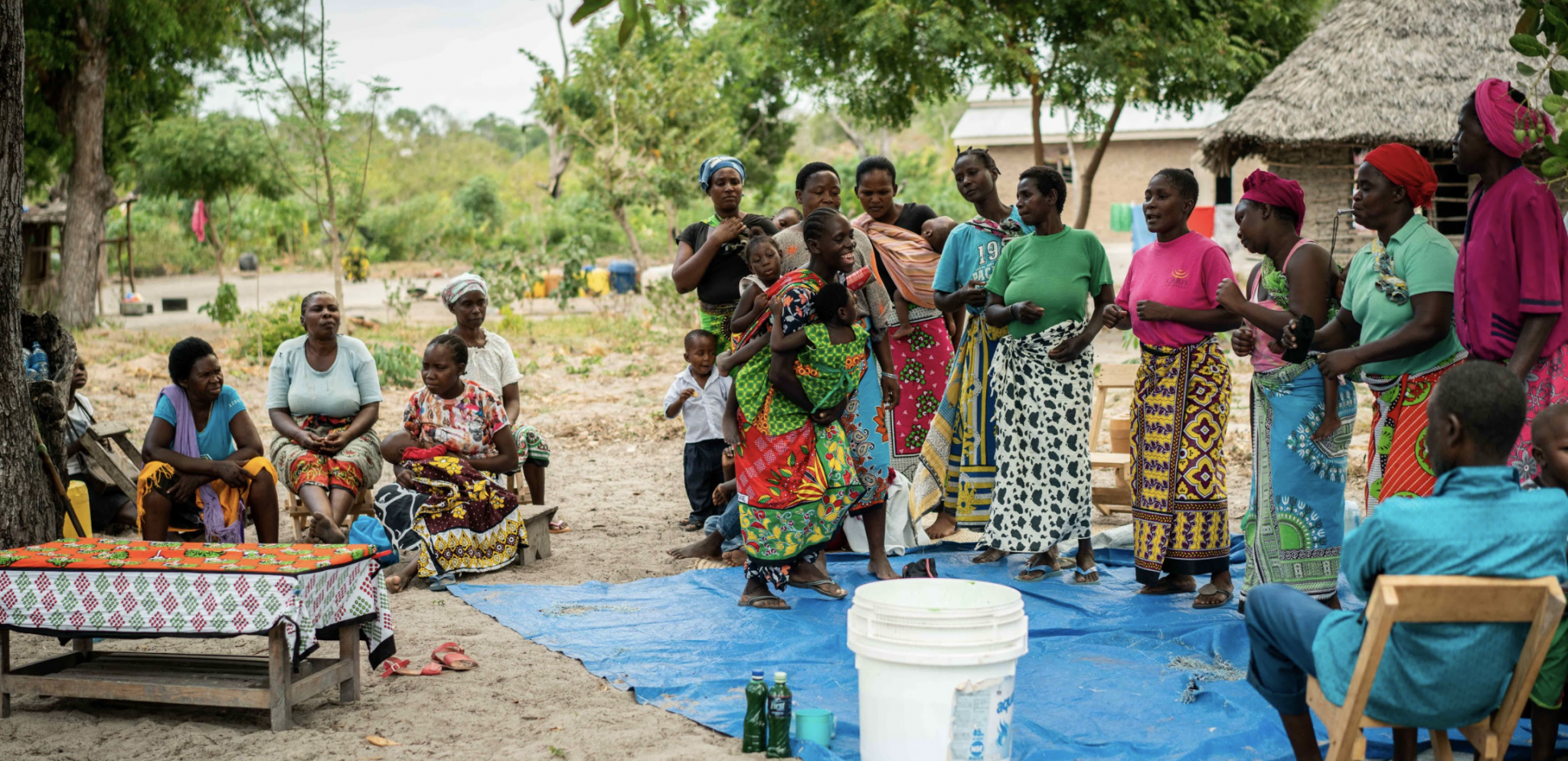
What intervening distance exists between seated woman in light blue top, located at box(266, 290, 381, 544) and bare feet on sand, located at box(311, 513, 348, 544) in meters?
0.24

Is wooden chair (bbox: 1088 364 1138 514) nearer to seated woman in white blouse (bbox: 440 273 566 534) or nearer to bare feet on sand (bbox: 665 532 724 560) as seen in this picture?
bare feet on sand (bbox: 665 532 724 560)

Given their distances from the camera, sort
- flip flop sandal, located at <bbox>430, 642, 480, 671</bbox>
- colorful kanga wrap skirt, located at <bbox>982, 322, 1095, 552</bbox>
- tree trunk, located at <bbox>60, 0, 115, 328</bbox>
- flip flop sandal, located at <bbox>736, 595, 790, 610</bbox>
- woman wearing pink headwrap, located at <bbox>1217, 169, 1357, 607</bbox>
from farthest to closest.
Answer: tree trunk, located at <bbox>60, 0, 115, 328</bbox>
colorful kanga wrap skirt, located at <bbox>982, 322, 1095, 552</bbox>
flip flop sandal, located at <bbox>736, 595, 790, 610</bbox>
flip flop sandal, located at <bbox>430, 642, 480, 671</bbox>
woman wearing pink headwrap, located at <bbox>1217, 169, 1357, 607</bbox>

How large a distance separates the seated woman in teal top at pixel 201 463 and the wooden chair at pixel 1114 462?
429 cm

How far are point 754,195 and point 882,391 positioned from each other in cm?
2254

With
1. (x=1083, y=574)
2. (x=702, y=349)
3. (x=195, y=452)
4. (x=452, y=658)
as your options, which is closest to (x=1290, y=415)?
(x=1083, y=574)

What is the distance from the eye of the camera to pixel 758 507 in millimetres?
5172

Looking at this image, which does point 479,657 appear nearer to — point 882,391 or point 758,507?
point 758,507

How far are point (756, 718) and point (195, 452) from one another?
363 cm

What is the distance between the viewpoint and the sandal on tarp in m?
4.55

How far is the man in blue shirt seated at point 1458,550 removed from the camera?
2.73 m

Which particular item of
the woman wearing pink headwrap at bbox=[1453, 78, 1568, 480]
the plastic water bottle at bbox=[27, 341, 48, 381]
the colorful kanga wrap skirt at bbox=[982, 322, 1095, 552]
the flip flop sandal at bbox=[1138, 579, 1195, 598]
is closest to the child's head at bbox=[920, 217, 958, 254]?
the colorful kanga wrap skirt at bbox=[982, 322, 1095, 552]

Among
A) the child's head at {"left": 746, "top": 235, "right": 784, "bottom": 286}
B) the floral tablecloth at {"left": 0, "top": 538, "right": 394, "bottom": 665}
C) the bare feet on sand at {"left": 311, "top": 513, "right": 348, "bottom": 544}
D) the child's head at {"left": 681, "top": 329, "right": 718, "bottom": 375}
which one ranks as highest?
the child's head at {"left": 746, "top": 235, "right": 784, "bottom": 286}

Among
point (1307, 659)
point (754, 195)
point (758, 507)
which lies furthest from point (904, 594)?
point (754, 195)

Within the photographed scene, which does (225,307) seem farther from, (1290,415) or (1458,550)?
(1458,550)
